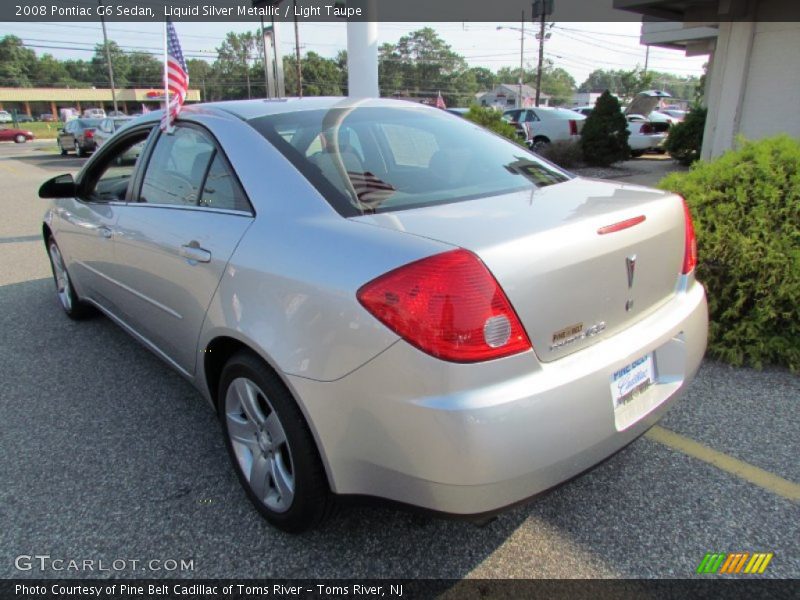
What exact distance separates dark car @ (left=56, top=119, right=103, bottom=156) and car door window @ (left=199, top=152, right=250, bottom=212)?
23.4 meters

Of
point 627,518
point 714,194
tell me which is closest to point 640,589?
point 627,518

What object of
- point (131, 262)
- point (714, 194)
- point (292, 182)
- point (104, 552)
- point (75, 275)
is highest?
point (292, 182)

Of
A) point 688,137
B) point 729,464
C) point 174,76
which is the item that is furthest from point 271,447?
point 688,137

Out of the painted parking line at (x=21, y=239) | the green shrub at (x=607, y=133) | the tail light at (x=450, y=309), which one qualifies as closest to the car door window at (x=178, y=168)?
the tail light at (x=450, y=309)

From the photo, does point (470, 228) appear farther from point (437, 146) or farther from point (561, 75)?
point (561, 75)

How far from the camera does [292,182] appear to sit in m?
2.18

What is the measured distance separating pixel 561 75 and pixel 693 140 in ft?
513

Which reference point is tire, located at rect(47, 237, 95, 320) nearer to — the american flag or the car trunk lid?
the american flag

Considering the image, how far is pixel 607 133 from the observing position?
14.7m

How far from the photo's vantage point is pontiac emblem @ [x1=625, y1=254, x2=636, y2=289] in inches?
79.2

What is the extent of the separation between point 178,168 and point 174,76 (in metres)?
1.04

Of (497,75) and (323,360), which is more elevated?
(497,75)

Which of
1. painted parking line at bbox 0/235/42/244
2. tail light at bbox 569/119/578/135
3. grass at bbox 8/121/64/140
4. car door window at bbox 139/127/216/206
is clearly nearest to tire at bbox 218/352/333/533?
car door window at bbox 139/127/216/206

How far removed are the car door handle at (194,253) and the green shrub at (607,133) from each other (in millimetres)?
14062
